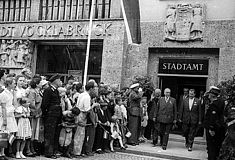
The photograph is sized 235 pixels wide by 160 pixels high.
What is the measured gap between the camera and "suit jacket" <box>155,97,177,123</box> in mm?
11523

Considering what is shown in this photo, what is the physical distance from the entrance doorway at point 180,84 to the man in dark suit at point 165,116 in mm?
3541

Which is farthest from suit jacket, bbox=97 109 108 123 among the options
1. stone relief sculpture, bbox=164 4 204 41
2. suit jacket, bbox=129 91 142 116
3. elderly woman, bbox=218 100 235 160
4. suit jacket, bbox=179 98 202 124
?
stone relief sculpture, bbox=164 4 204 41

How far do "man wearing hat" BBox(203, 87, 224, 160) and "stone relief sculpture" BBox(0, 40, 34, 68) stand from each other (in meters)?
11.8

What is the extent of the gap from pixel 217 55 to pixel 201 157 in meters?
5.78

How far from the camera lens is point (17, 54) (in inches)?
723

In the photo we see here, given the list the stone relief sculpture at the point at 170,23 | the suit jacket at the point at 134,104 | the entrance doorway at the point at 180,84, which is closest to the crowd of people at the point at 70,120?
the suit jacket at the point at 134,104

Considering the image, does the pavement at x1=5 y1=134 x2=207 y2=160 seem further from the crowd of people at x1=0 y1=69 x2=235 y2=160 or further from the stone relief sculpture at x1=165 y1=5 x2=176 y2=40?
the stone relief sculpture at x1=165 y1=5 x2=176 y2=40

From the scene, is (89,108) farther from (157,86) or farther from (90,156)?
(157,86)

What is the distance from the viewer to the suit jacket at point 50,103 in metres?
8.50

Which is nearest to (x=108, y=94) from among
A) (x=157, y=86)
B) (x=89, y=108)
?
(x=89, y=108)

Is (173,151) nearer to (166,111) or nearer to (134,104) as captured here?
(166,111)

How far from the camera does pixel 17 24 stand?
18688 mm

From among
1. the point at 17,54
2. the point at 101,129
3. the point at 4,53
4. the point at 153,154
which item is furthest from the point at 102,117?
the point at 4,53

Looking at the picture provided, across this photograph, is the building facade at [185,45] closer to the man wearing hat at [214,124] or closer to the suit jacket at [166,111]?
the suit jacket at [166,111]
